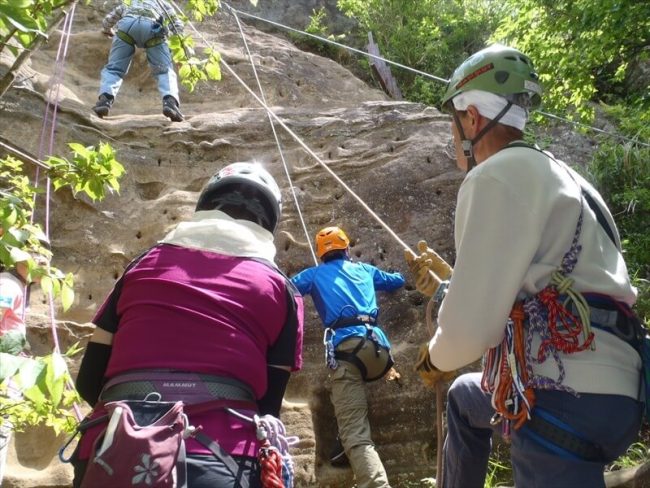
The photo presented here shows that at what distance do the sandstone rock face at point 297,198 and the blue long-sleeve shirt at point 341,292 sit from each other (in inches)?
25.8

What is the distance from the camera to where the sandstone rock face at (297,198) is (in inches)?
214

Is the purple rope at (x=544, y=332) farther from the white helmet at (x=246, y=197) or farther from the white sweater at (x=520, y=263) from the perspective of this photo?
the white helmet at (x=246, y=197)

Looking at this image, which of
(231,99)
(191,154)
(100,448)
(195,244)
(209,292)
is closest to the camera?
(100,448)

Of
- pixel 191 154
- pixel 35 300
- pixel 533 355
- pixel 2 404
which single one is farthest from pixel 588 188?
pixel 191 154

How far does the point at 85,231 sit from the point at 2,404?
4.41 meters

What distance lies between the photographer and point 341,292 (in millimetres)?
5379

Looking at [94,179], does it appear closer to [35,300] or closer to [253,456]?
[253,456]

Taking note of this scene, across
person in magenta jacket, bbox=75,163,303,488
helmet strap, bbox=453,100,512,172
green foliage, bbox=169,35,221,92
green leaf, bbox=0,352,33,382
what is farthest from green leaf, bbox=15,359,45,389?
green foliage, bbox=169,35,221,92

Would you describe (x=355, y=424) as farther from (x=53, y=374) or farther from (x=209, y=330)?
(x=53, y=374)

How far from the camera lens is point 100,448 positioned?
6.49ft

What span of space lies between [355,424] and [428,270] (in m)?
2.26

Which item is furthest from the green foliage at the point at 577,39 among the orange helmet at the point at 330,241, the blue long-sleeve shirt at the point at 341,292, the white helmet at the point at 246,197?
the white helmet at the point at 246,197

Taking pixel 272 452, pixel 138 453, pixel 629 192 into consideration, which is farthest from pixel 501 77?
pixel 629 192

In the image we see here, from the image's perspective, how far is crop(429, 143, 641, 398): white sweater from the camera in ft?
6.40
